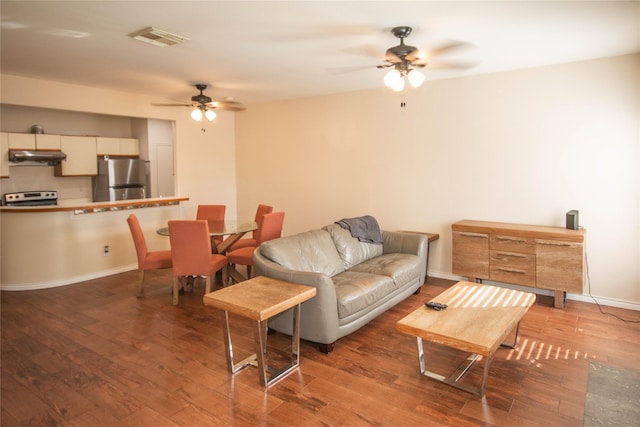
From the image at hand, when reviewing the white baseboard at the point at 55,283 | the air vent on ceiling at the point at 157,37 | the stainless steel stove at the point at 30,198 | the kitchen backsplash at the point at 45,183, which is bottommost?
the white baseboard at the point at 55,283

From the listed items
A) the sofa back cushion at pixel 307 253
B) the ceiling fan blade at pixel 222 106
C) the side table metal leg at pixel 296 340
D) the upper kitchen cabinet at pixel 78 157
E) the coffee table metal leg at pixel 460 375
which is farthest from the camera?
the upper kitchen cabinet at pixel 78 157

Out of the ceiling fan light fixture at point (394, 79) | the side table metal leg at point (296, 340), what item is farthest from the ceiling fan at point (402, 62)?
the side table metal leg at point (296, 340)

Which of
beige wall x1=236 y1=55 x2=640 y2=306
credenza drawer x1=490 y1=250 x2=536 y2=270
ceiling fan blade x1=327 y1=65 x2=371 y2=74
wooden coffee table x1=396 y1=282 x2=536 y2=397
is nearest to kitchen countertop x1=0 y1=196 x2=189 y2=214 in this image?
beige wall x1=236 y1=55 x2=640 y2=306

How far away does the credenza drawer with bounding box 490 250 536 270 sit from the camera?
409 cm

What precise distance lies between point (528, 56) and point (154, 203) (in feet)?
16.8

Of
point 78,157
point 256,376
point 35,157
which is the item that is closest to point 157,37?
point 256,376

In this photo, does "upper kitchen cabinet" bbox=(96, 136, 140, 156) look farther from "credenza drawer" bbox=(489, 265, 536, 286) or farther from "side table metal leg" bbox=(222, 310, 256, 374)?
"credenza drawer" bbox=(489, 265, 536, 286)

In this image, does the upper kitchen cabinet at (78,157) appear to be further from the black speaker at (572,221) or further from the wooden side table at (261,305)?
the black speaker at (572,221)

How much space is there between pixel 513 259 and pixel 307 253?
7.31ft

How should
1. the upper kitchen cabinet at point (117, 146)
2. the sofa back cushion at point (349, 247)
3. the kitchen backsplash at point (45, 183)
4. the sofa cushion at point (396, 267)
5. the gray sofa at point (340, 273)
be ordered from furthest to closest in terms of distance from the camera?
1. the upper kitchen cabinet at point (117, 146)
2. the kitchen backsplash at point (45, 183)
3. the sofa back cushion at point (349, 247)
4. the sofa cushion at point (396, 267)
5. the gray sofa at point (340, 273)

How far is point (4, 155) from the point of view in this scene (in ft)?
18.5

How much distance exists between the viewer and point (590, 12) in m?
2.81

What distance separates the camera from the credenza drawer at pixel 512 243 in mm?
4086

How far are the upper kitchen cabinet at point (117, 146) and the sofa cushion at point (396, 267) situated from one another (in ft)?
16.7
